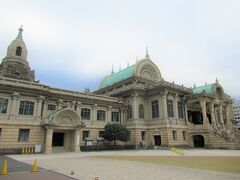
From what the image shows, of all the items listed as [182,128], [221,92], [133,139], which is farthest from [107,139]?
[221,92]

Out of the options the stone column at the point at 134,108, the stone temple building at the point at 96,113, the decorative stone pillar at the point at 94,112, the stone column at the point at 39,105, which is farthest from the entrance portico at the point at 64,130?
the stone column at the point at 134,108

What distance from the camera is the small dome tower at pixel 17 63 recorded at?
4328 centimetres

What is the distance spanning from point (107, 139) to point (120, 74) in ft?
79.8

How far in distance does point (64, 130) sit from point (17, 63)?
21.0 m

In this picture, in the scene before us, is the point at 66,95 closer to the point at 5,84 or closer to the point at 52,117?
the point at 52,117

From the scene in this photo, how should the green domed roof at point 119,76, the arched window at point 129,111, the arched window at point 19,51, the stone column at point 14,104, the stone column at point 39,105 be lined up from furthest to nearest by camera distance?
the green domed roof at point 119,76, the arched window at point 19,51, the arched window at point 129,111, the stone column at point 39,105, the stone column at point 14,104

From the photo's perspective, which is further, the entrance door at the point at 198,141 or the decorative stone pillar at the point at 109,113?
the entrance door at the point at 198,141

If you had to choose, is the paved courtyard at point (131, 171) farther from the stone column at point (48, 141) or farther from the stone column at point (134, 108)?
the stone column at point (134, 108)

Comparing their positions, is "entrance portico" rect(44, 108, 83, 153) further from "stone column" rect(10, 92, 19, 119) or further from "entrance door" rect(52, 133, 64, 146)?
"stone column" rect(10, 92, 19, 119)

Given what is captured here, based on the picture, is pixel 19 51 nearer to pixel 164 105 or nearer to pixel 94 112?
pixel 94 112

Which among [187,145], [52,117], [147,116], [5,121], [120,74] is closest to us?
[5,121]

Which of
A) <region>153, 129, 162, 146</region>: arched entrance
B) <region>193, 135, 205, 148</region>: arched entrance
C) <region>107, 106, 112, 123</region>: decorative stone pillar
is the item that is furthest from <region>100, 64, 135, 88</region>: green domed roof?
<region>193, 135, 205, 148</region>: arched entrance

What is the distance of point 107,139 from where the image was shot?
123ft

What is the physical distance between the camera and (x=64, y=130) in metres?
35.4
